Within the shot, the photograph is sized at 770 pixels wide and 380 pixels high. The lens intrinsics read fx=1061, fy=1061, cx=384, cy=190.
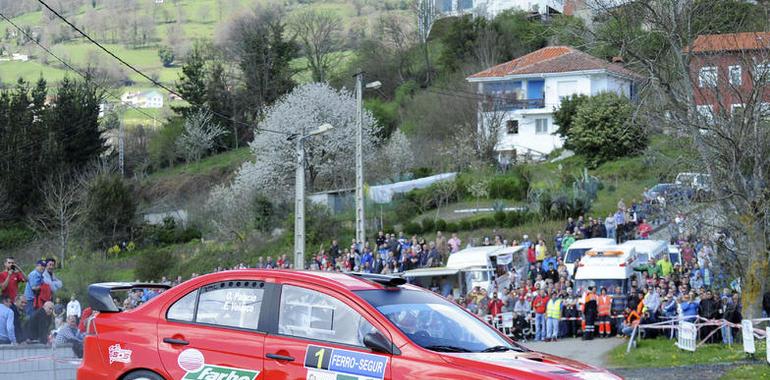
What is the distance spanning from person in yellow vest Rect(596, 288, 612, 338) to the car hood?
17.5 meters

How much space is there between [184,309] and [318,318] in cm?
127

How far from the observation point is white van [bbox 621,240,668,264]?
1224 inches

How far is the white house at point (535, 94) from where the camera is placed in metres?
63.2

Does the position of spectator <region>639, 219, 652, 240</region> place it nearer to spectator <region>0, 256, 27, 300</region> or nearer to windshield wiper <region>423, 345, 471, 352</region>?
spectator <region>0, 256, 27, 300</region>

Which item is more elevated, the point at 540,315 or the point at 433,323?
the point at 433,323

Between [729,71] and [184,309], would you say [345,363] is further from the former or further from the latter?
[729,71]

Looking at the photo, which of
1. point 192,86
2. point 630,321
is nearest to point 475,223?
point 630,321

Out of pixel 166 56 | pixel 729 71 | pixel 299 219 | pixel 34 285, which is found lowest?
pixel 34 285

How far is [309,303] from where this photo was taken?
854cm

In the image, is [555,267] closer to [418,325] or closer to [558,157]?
[418,325]

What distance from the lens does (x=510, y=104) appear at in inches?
2569

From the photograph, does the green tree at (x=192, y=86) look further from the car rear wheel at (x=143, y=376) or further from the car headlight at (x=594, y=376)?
the car headlight at (x=594, y=376)

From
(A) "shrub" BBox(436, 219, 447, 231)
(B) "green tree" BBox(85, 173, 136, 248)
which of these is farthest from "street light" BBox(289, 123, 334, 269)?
(B) "green tree" BBox(85, 173, 136, 248)

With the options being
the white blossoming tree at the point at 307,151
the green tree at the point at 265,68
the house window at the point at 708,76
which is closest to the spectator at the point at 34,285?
the house window at the point at 708,76
